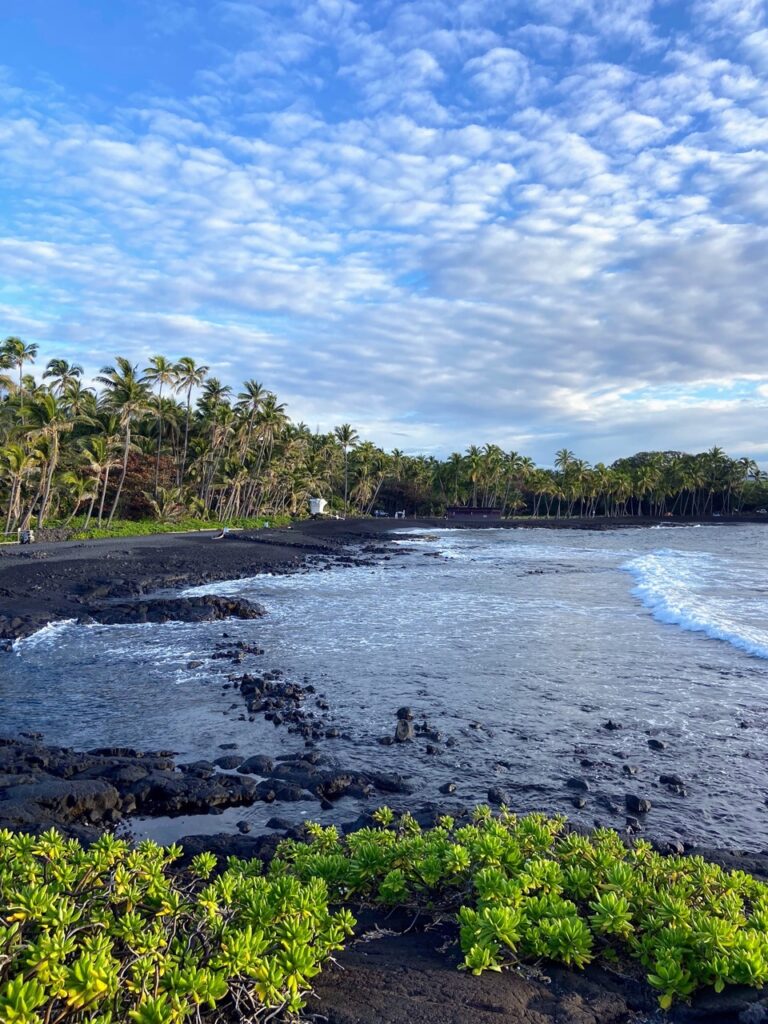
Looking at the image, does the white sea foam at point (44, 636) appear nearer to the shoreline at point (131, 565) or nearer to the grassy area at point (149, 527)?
the shoreline at point (131, 565)

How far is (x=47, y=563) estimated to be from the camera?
27.5m

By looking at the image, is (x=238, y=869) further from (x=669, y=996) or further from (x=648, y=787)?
(x=648, y=787)

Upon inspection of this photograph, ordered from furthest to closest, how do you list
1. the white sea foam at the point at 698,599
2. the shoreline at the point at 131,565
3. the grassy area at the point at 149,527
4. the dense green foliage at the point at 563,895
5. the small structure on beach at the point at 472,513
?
the small structure on beach at the point at 472,513 → the grassy area at the point at 149,527 → the shoreline at the point at 131,565 → the white sea foam at the point at 698,599 → the dense green foliage at the point at 563,895

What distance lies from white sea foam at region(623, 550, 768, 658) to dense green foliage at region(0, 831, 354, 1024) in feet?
53.9

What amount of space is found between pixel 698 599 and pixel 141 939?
26379 millimetres

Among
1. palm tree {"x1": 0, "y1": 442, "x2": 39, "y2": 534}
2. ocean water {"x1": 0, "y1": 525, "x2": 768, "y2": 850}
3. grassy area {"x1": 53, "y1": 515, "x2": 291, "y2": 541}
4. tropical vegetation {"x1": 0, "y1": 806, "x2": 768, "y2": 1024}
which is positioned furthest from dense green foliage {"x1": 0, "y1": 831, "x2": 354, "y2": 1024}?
grassy area {"x1": 53, "y1": 515, "x2": 291, "y2": 541}

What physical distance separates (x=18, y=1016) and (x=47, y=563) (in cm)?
2794

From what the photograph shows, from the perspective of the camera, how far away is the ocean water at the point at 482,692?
8.77 m

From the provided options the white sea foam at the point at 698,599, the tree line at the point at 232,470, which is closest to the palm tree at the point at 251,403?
the tree line at the point at 232,470

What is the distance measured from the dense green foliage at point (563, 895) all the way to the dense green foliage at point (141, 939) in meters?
0.80

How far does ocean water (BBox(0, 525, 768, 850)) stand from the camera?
28.8 feet

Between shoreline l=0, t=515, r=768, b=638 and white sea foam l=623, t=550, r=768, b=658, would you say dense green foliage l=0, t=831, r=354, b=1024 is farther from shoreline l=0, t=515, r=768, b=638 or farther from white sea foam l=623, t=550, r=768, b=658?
white sea foam l=623, t=550, r=768, b=658

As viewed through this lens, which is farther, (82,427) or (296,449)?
(296,449)

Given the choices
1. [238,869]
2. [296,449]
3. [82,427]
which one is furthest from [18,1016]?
[296,449]
